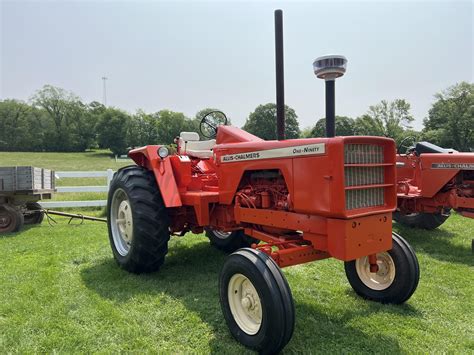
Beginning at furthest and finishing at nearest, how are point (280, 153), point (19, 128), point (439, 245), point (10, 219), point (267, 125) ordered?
point (19, 128), point (267, 125), point (10, 219), point (439, 245), point (280, 153)

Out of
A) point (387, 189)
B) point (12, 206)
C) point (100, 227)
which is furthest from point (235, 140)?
point (12, 206)

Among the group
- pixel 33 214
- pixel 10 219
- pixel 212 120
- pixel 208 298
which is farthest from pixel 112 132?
pixel 208 298

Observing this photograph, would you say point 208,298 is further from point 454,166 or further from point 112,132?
point 112,132

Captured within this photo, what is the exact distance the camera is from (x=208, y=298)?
11.7ft

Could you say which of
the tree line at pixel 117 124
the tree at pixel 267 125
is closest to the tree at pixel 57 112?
the tree line at pixel 117 124

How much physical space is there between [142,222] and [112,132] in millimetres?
54497

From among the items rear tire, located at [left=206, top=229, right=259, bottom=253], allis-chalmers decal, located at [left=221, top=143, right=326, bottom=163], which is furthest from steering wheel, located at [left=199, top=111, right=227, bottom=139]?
rear tire, located at [left=206, top=229, right=259, bottom=253]

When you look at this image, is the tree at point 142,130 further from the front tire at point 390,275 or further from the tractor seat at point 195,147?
the front tire at point 390,275

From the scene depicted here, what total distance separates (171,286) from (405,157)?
5224 mm

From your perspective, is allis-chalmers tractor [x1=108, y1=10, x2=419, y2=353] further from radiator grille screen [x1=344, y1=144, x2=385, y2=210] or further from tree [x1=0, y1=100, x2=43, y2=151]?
tree [x1=0, y1=100, x2=43, y2=151]

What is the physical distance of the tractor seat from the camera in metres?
4.84

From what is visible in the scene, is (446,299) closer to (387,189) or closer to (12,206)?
(387,189)

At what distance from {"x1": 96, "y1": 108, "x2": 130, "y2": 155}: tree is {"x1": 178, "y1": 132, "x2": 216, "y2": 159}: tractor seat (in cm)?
5096

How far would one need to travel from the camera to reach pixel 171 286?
153 inches
